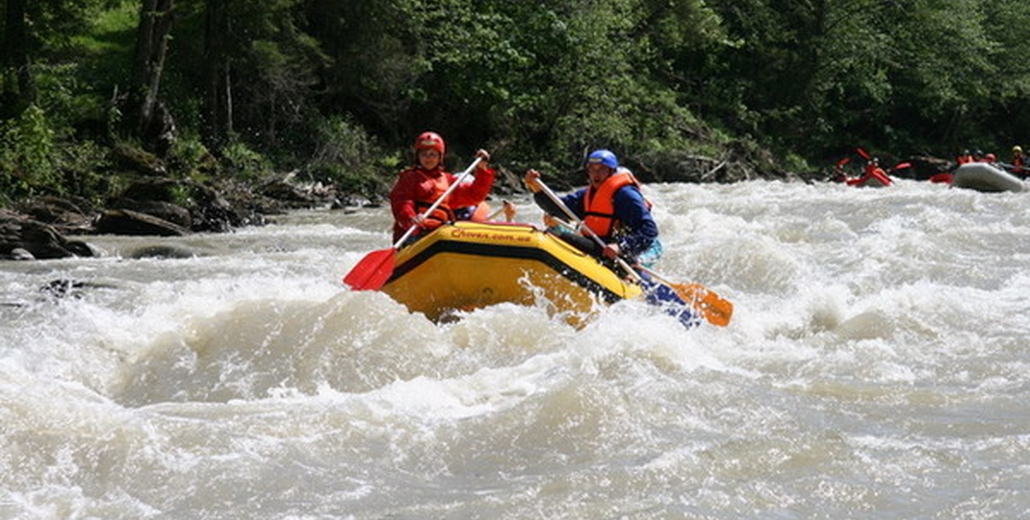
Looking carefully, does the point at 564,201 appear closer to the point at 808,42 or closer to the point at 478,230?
the point at 478,230

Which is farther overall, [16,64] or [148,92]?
[148,92]

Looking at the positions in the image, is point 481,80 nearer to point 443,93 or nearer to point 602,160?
point 443,93

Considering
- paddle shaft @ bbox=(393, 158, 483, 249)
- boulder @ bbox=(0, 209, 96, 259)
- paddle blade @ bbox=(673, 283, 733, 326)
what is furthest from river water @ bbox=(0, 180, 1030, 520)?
boulder @ bbox=(0, 209, 96, 259)

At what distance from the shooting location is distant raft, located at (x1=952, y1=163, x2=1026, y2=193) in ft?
76.8

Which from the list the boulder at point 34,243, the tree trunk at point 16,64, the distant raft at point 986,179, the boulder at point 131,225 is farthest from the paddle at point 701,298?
the distant raft at point 986,179

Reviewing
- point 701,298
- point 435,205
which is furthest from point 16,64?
point 701,298

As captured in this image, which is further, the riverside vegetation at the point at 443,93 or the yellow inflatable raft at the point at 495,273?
the riverside vegetation at the point at 443,93

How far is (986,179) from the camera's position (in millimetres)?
23672

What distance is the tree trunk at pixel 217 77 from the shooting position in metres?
20.7

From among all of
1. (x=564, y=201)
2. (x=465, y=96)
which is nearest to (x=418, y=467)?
(x=564, y=201)

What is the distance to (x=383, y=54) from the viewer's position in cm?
2322

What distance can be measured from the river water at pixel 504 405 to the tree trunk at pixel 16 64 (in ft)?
27.3

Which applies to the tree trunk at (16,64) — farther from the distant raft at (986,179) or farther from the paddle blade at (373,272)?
the distant raft at (986,179)

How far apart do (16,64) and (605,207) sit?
1232cm
